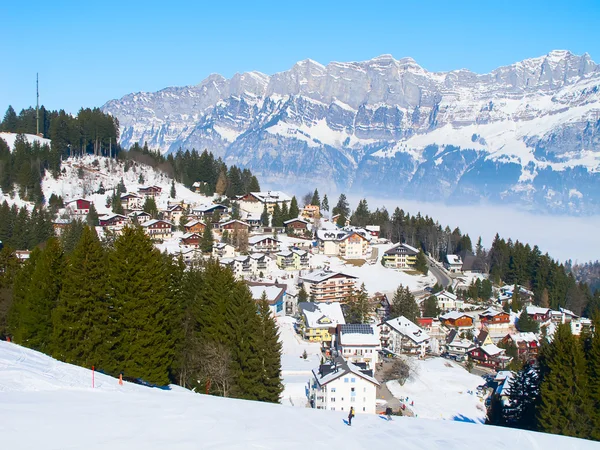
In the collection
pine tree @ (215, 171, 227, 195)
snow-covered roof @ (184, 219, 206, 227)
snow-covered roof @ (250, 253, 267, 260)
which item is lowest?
snow-covered roof @ (250, 253, 267, 260)

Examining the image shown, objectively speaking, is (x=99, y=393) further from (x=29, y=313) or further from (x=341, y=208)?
(x=341, y=208)

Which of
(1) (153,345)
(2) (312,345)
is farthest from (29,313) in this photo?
(2) (312,345)

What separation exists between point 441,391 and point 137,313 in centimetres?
3086

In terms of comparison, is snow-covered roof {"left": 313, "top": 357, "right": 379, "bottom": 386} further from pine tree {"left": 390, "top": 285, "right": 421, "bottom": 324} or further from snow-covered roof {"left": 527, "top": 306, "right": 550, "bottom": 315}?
snow-covered roof {"left": 527, "top": 306, "right": 550, "bottom": 315}

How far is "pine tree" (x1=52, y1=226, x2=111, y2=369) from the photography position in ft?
67.5

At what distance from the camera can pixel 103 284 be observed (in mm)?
21219

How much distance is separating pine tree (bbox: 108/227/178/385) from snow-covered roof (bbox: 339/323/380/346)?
92.9 feet

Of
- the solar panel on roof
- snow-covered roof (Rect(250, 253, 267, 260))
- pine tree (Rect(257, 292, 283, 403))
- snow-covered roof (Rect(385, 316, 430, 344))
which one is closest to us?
pine tree (Rect(257, 292, 283, 403))

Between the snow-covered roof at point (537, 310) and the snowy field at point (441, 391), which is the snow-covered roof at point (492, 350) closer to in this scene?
the snowy field at point (441, 391)

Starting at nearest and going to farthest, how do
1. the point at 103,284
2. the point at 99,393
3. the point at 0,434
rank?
the point at 0,434, the point at 99,393, the point at 103,284

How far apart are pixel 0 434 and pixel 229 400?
7.88 metres

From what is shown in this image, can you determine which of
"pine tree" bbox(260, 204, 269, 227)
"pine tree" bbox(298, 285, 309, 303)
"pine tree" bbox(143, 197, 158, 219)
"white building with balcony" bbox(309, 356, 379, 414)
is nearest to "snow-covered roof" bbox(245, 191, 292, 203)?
"pine tree" bbox(260, 204, 269, 227)

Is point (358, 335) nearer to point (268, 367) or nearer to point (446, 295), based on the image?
point (446, 295)

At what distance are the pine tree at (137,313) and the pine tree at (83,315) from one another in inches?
12.9
